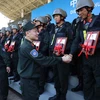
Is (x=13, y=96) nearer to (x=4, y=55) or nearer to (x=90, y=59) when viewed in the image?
(x=4, y=55)

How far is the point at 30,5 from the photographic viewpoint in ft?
54.8

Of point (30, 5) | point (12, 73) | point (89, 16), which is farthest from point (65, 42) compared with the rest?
point (30, 5)

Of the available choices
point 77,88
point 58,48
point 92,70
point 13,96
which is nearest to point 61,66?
point 58,48

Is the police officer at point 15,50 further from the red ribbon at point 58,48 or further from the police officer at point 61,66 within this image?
the red ribbon at point 58,48

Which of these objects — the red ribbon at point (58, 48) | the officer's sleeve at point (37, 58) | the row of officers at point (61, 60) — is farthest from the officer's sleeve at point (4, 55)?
the officer's sleeve at point (37, 58)

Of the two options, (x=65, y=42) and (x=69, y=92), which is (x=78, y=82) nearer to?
(x=69, y=92)

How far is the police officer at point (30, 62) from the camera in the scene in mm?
2506

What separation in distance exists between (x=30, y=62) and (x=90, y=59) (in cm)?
87

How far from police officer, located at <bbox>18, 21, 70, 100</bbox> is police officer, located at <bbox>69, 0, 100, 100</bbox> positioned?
395mm

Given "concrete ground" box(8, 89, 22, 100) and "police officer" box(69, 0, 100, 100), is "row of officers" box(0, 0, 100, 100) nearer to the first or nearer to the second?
"police officer" box(69, 0, 100, 100)

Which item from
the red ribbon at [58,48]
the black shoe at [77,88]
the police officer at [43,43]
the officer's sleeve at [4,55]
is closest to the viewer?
the red ribbon at [58,48]

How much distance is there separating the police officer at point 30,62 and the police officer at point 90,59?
1.30 feet

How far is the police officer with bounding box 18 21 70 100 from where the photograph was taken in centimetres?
251

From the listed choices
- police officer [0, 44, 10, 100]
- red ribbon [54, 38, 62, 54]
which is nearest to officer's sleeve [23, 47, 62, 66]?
red ribbon [54, 38, 62, 54]
